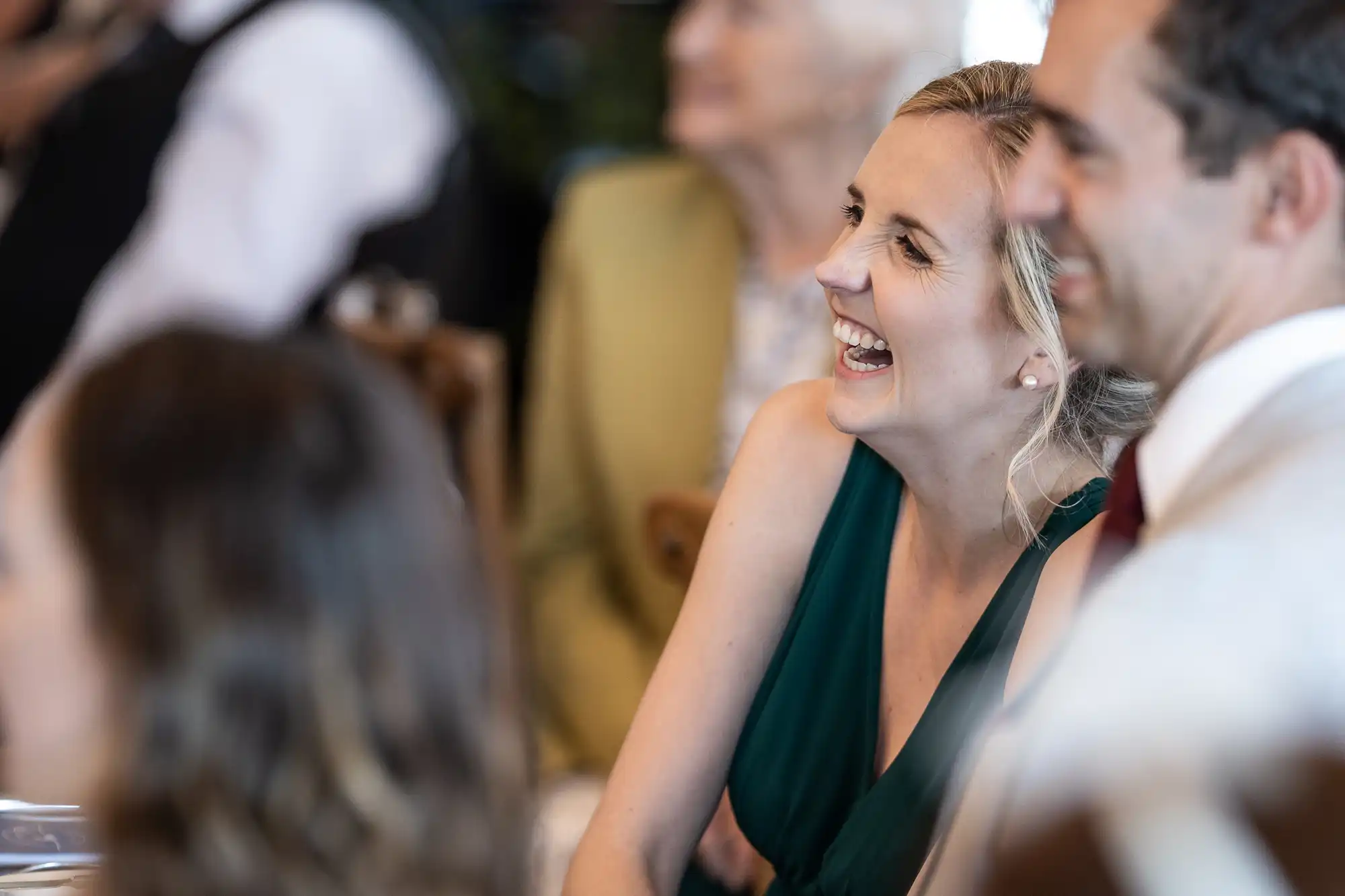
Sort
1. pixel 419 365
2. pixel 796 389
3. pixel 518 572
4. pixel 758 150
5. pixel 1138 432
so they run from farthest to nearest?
pixel 518 572, pixel 758 150, pixel 419 365, pixel 796 389, pixel 1138 432

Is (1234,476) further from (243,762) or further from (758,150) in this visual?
(758,150)

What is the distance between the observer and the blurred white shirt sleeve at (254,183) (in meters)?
2.15

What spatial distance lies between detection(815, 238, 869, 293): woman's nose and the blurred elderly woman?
0.74m

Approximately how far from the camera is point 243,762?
2.51 feet

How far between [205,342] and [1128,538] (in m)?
0.59

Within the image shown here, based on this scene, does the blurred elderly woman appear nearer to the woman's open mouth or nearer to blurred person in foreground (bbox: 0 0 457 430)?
blurred person in foreground (bbox: 0 0 457 430)

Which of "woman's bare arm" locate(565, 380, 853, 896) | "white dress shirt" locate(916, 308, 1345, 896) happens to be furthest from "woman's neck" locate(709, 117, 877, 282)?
"white dress shirt" locate(916, 308, 1345, 896)

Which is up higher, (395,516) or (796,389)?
(395,516)

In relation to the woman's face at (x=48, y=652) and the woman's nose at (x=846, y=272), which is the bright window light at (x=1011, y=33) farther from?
the woman's face at (x=48, y=652)

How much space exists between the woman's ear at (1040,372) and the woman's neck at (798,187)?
3.09ft

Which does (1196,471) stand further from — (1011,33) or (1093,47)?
(1011,33)

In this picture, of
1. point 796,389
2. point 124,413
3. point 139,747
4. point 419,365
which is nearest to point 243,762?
point 139,747

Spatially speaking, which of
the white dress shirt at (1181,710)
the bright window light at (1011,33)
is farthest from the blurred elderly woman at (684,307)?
the white dress shirt at (1181,710)

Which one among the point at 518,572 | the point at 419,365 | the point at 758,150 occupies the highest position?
the point at 758,150
